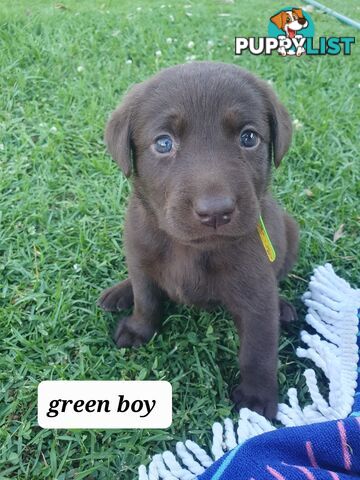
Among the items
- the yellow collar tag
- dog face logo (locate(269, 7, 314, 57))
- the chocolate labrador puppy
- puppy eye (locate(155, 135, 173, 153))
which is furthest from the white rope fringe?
dog face logo (locate(269, 7, 314, 57))

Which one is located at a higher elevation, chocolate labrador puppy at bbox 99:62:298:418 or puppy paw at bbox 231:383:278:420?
chocolate labrador puppy at bbox 99:62:298:418

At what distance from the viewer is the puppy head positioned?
195 centimetres

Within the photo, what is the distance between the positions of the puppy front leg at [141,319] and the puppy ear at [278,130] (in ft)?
2.59

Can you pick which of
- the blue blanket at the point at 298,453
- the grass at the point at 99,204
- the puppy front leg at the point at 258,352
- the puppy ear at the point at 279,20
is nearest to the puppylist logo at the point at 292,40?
the puppy ear at the point at 279,20

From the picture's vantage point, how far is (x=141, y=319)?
2.65m

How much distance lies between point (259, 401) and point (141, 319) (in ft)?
2.14

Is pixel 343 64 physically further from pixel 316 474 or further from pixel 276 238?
pixel 316 474

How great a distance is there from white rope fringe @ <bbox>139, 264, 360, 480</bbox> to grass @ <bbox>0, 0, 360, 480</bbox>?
0.12 metres

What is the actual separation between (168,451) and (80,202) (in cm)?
162

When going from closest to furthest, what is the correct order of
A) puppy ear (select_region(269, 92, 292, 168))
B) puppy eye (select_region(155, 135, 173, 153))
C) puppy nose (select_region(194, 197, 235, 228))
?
puppy nose (select_region(194, 197, 235, 228)) → puppy eye (select_region(155, 135, 173, 153)) → puppy ear (select_region(269, 92, 292, 168))

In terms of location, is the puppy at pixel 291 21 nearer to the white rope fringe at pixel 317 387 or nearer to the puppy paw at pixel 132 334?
the white rope fringe at pixel 317 387

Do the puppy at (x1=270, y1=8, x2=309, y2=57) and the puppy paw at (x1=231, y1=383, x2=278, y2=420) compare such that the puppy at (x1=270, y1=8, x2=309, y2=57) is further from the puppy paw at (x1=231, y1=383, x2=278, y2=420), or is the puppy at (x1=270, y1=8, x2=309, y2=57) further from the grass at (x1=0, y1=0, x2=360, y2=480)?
the puppy paw at (x1=231, y1=383, x2=278, y2=420)

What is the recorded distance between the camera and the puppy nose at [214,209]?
186cm

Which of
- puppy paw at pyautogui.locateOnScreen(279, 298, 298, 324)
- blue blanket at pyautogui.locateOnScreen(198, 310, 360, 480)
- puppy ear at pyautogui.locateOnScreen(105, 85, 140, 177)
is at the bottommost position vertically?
puppy paw at pyautogui.locateOnScreen(279, 298, 298, 324)
